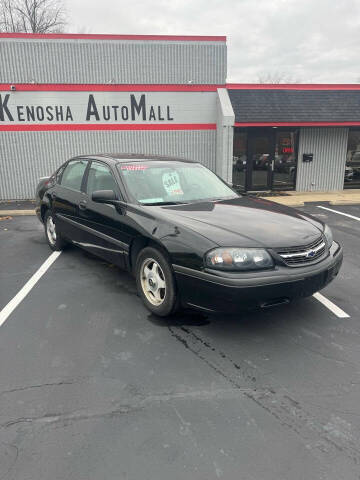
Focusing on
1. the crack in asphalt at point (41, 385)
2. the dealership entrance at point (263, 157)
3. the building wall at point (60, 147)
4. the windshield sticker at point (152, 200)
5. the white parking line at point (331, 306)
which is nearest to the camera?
the crack in asphalt at point (41, 385)

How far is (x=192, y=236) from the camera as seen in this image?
3090 mm

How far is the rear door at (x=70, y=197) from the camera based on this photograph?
486 cm

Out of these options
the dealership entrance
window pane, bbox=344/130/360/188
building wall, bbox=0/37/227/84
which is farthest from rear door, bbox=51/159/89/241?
window pane, bbox=344/130/360/188

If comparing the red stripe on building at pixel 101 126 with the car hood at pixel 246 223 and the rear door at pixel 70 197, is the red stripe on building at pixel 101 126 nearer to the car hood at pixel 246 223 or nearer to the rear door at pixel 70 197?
the rear door at pixel 70 197

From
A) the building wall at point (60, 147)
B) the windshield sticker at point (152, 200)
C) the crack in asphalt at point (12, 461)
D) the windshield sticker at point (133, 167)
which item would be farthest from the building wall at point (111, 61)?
the crack in asphalt at point (12, 461)

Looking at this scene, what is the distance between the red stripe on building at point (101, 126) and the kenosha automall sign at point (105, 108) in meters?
0.07

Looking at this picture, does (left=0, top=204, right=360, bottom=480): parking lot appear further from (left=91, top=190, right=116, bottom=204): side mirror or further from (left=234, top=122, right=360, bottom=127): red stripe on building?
(left=234, top=122, right=360, bottom=127): red stripe on building

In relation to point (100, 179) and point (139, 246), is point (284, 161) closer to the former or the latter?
point (100, 179)

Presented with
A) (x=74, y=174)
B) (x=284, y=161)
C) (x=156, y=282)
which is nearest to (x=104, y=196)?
(x=156, y=282)

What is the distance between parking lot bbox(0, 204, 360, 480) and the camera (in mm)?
1956

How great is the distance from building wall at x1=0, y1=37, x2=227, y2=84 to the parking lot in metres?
9.89

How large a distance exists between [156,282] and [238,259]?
99cm

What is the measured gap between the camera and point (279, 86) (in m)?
12.9

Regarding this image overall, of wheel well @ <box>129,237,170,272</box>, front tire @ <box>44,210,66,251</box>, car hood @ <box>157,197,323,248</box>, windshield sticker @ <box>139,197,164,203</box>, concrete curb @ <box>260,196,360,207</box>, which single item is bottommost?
concrete curb @ <box>260,196,360,207</box>
